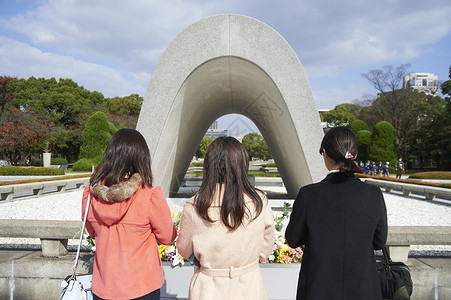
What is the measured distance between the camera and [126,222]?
167 cm

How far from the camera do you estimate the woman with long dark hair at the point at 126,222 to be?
5.41 ft

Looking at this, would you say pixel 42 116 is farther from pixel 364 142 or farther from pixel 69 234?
pixel 69 234

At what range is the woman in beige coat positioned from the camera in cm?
146

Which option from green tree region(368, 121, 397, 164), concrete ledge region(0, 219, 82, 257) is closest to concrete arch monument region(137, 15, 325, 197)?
concrete ledge region(0, 219, 82, 257)

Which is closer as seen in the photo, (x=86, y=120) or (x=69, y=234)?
(x=69, y=234)

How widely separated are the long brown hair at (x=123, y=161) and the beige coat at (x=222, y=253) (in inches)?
15.4

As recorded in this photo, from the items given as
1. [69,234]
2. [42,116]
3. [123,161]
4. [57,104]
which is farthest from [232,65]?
[57,104]

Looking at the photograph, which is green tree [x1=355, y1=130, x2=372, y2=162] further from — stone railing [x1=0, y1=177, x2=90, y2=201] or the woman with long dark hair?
the woman with long dark hair

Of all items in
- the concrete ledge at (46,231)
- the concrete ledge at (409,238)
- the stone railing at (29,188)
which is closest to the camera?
the concrete ledge at (409,238)

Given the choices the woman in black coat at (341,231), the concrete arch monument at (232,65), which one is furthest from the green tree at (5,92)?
the woman in black coat at (341,231)

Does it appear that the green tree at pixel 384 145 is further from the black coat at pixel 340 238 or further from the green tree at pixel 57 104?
the green tree at pixel 57 104

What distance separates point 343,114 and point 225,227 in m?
40.6

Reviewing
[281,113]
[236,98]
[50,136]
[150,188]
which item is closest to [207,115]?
[236,98]

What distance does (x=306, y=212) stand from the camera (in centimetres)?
156
